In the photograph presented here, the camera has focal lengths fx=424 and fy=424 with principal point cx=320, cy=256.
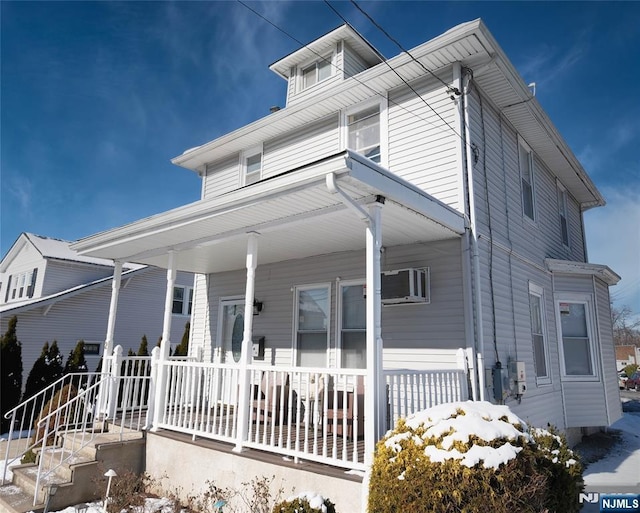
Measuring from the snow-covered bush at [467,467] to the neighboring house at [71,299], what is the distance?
15.6 m

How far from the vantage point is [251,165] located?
9.94 metres

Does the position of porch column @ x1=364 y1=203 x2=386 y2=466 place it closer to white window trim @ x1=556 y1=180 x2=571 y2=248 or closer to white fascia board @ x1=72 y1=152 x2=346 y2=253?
white fascia board @ x1=72 y1=152 x2=346 y2=253

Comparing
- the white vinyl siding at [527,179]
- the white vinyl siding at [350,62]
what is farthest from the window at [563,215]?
the white vinyl siding at [350,62]

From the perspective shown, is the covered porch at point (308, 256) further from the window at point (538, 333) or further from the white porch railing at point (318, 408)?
the window at point (538, 333)

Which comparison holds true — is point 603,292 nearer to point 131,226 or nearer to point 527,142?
point 527,142

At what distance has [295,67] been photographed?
1080 centimetres

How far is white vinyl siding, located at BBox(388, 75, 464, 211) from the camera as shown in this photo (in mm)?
6672

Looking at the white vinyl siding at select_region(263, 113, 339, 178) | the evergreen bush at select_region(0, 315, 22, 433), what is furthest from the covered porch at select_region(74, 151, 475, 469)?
the evergreen bush at select_region(0, 315, 22, 433)

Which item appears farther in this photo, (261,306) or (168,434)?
(261,306)

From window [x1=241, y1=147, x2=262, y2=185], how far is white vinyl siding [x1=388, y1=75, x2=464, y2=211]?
3455 millimetres

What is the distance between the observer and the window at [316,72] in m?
10.2

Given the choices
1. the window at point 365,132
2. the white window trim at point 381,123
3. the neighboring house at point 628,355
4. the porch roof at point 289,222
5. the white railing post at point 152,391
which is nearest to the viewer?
the porch roof at point 289,222

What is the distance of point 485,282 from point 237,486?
4.38 meters

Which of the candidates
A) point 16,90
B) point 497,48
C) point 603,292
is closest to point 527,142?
point 497,48
